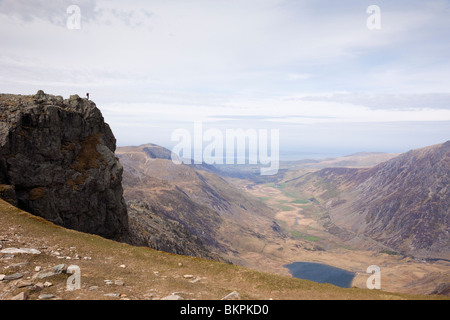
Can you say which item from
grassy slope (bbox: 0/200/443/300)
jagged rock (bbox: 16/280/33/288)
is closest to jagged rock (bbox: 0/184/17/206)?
grassy slope (bbox: 0/200/443/300)

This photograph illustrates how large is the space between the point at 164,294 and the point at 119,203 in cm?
4320

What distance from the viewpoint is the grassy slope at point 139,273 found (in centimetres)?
2030

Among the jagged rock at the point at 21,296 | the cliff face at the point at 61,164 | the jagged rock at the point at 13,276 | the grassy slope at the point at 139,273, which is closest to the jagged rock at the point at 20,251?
the grassy slope at the point at 139,273

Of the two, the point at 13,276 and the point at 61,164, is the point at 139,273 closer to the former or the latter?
the point at 13,276

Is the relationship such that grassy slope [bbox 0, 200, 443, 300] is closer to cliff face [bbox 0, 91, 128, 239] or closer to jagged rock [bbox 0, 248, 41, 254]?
jagged rock [bbox 0, 248, 41, 254]

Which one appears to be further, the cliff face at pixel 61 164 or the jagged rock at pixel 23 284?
the cliff face at pixel 61 164

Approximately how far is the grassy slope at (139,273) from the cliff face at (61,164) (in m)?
11.7

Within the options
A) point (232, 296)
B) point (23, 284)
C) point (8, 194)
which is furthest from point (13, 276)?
point (8, 194)

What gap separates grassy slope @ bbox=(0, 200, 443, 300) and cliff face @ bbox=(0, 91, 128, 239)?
11.7m

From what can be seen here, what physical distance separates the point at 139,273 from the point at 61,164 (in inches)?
1355

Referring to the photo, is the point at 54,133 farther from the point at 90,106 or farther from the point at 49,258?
the point at 49,258

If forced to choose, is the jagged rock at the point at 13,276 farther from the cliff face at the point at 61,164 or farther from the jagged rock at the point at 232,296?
the cliff face at the point at 61,164
